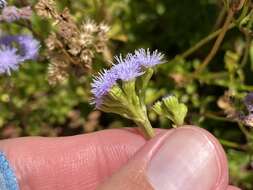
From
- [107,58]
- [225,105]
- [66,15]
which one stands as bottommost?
[225,105]

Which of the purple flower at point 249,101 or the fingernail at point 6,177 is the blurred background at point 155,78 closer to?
the purple flower at point 249,101

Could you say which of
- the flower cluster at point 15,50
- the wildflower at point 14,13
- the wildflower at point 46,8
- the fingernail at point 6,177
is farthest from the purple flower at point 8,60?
the fingernail at point 6,177

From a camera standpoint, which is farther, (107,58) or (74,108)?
(74,108)

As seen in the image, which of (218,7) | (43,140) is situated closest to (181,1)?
(218,7)

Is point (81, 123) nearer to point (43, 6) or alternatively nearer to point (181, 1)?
point (181, 1)

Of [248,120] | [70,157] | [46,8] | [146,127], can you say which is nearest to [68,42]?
[46,8]

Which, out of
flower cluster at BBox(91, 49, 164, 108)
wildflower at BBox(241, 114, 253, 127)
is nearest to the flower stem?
flower cluster at BBox(91, 49, 164, 108)
